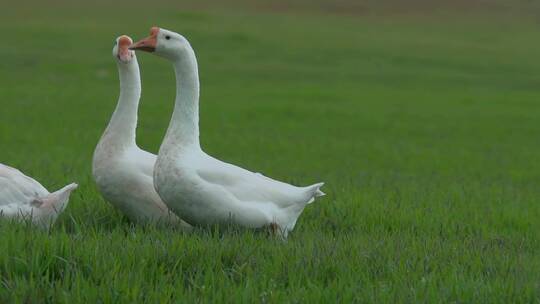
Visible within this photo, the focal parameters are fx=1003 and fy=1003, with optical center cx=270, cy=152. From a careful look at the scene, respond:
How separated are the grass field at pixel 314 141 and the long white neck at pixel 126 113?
57cm

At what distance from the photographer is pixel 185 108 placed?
6578mm

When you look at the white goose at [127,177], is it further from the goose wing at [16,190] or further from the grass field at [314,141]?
the goose wing at [16,190]

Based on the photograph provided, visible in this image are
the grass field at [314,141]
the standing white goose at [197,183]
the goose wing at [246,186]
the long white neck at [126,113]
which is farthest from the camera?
the long white neck at [126,113]

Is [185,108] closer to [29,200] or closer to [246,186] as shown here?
[246,186]

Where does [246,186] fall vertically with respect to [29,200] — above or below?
above

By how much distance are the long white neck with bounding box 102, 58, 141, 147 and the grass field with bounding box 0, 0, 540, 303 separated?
567mm

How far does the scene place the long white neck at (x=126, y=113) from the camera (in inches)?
271

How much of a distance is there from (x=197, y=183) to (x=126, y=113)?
4.13ft

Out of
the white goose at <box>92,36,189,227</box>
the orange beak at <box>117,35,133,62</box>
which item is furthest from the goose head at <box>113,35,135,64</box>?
the white goose at <box>92,36,189,227</box>

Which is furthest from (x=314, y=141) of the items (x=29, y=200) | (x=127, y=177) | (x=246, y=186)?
(x=29, y=200)

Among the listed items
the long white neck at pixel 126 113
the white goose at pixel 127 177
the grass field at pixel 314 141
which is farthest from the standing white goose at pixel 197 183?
the long white neck at pixel 126 113

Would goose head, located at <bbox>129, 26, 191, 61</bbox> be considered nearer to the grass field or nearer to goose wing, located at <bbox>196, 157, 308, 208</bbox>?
goose wing, located at <bbox>196, 157, 308, 208</bbox>

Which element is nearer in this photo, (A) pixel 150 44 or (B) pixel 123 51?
(A) pixel 150 44

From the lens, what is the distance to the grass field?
4938mm
